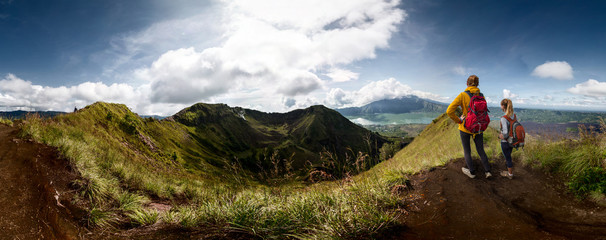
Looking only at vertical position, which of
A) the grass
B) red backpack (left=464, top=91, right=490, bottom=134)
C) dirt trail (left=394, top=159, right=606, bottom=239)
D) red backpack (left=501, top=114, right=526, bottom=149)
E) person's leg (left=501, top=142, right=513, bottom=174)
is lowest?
dirt trail (left=394, top=159, right=606, bottom=239)

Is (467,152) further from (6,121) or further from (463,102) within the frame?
(6,121)

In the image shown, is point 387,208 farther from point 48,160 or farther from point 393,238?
point 48,160

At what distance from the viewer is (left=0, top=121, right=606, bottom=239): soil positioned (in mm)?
3861

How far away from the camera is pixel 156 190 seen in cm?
777

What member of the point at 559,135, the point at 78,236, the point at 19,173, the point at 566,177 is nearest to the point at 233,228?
A: the point at 78,236

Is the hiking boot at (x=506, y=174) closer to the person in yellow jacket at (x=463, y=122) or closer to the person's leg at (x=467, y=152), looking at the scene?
the person in yellow jacket at (x=463, y=122)

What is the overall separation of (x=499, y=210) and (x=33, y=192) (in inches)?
418

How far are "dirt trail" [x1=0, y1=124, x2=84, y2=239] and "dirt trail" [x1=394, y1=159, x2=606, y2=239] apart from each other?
6.49 meters

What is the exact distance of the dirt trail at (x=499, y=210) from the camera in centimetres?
403

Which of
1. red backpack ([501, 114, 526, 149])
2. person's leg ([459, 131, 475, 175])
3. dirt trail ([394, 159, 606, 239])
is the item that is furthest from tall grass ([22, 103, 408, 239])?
red backpack ([501, 114, 526, 149])

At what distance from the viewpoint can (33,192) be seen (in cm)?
460

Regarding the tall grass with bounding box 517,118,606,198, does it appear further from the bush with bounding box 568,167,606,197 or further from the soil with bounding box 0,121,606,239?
the soil with bounding box 0,121,606,239

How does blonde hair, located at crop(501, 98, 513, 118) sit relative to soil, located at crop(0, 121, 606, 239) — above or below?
above

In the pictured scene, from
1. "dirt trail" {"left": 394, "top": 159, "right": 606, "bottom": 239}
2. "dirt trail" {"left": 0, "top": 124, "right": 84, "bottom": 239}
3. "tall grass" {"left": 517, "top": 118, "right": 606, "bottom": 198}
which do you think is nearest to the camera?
"dirt trail" {"left": 0, "top": 124, "right": 84, "bottom": 239}
